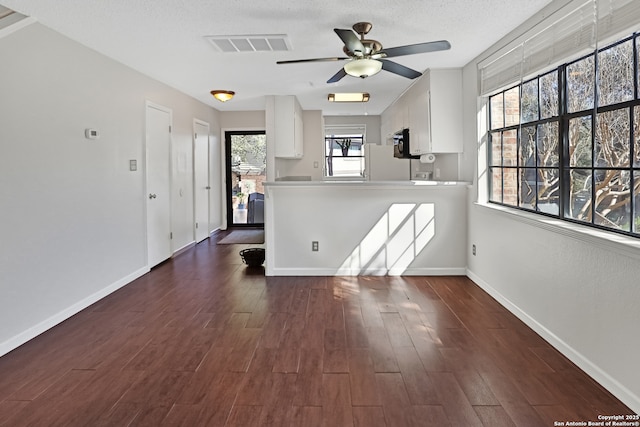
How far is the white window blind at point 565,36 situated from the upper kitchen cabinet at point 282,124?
319cm

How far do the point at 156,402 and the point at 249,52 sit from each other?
3.06 meters

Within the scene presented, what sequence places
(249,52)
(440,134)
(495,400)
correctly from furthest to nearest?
1. (440,134)
2. (249,52)
3. (495,400)

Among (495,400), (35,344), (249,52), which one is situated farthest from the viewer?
(249,52)

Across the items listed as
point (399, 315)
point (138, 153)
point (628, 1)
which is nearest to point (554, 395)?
point (399, 315)

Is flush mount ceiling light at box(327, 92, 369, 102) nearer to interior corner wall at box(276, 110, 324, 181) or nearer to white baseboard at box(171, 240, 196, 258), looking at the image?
interior corner wall at box(276, 110, 324, 181)

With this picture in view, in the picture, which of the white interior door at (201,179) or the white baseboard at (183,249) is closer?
the white baseboard at (183,249)

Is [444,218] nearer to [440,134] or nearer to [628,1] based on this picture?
[440,134]

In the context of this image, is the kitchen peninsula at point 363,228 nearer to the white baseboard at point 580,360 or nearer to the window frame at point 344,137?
the white baseboard at point 580,360

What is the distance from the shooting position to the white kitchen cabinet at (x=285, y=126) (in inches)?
243

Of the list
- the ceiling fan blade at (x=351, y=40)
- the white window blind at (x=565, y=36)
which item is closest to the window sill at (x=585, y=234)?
the white window blind at (x=565, y=36)

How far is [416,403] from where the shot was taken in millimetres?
2096

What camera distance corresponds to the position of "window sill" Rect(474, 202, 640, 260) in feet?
6.66

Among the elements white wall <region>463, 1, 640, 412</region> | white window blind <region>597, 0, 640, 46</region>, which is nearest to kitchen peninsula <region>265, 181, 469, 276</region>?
white wall <region>463, 1, 640, 412</region>

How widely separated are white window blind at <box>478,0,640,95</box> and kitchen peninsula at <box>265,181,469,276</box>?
1472mm
